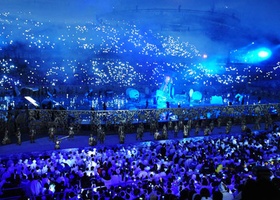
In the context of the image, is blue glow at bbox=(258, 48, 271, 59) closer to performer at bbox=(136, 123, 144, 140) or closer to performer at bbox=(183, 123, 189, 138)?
performer at bbox=(183, 123, 189, 138)

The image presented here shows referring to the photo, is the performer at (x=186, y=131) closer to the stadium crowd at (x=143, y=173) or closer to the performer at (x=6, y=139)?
the stadium crowd at (x=143, y=173)

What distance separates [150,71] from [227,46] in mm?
15646

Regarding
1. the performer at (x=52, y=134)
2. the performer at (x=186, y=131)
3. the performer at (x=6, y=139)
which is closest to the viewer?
the performer at (x=6, y=139)

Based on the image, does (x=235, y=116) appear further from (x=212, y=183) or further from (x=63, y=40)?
(x=63, y=40)

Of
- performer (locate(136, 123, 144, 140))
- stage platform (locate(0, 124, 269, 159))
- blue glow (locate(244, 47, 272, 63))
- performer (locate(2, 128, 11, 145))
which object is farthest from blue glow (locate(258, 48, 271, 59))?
performer (locate(2, 128, 11, 145))

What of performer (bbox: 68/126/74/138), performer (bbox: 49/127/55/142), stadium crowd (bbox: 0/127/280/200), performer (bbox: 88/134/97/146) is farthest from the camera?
performer (bbox: 68/126/74/138)

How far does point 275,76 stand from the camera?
1522 inches

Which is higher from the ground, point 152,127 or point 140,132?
point 152,127

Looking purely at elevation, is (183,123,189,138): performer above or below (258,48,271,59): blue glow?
below

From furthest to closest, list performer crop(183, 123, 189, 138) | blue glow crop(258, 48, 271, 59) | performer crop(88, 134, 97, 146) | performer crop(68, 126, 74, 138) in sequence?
blue glow crop(258, 48, 271, 59)
performer crop(183, 123, 189, 138)
performer crop(68, 126, 74, 138)
performer crop(88, 134, 97, 146)

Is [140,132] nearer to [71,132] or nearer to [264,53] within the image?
[71,132]

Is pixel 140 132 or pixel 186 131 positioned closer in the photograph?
pixel 140 132

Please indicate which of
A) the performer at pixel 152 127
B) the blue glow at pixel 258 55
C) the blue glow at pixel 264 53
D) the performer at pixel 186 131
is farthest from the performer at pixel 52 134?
the blue glow at pixel 264 53

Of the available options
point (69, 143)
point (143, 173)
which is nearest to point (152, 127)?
point (69, 143)
